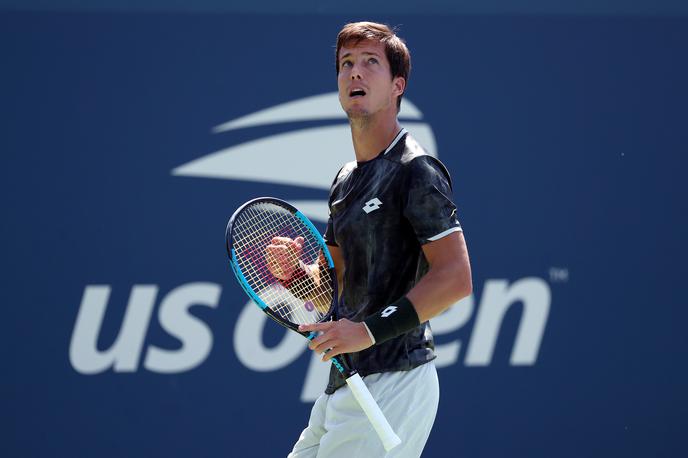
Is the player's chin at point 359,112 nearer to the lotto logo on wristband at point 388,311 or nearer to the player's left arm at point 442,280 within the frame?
the player's left arm at point 442,280

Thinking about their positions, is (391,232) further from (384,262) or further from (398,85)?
(398,85)

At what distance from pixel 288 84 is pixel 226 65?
313 mm

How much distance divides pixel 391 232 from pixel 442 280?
0.22 metres

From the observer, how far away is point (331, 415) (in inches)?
112

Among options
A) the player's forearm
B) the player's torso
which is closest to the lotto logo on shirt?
the player's torso

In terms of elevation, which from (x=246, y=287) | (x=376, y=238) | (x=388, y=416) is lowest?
(x=388, y=416)

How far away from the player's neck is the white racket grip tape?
2.14 feet

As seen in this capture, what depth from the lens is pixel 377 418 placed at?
2664mm

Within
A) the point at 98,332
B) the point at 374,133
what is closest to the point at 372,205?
the point at 374,133

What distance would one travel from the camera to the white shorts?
276cm

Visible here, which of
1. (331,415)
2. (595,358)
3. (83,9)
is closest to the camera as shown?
(331,415)

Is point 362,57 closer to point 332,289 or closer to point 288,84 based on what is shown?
point 332,289

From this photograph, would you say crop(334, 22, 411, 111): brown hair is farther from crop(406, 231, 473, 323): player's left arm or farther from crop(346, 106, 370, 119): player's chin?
crop(406, 231, 473, 323): player's left arm

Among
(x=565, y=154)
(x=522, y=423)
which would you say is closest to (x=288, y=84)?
(x=565, y=154)
